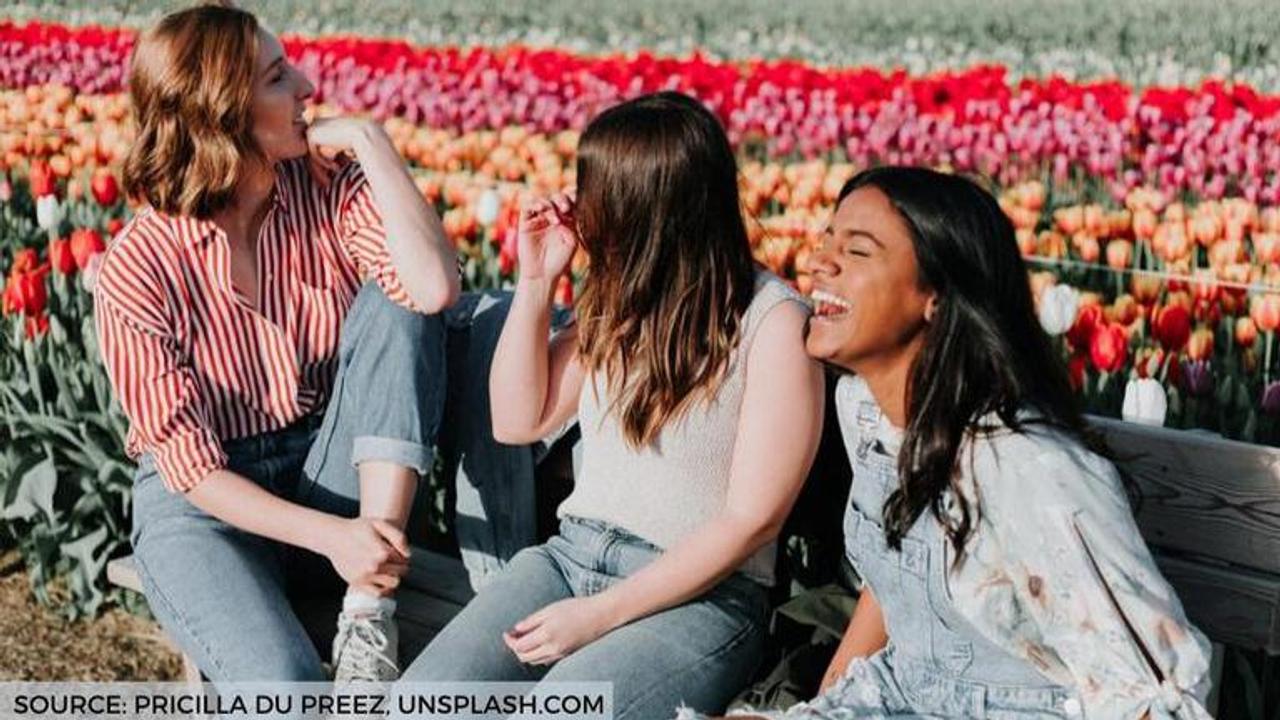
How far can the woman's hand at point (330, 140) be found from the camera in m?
3.39

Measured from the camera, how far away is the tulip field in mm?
4230

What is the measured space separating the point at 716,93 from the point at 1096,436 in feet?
20.6

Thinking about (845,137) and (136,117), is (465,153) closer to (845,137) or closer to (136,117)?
(845,137)

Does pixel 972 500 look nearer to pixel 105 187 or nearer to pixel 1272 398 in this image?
pixel 1272 398

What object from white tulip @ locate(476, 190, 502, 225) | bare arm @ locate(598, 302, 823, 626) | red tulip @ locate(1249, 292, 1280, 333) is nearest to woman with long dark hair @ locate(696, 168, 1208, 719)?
bare arm @ locate(598, 302, 823, 626)

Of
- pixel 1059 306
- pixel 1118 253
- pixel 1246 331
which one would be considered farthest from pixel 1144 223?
pixel 1059 306

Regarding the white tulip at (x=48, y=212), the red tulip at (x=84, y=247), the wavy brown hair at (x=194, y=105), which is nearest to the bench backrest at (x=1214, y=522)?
the wavy brown hair at (x=194, y=105)

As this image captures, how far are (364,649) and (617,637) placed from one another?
457mm

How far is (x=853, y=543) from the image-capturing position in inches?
105

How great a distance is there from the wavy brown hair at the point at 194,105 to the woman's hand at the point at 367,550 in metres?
0.63

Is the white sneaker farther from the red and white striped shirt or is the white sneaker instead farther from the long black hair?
the long black hair

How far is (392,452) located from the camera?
123 inches

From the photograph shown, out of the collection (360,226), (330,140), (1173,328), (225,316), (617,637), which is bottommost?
(617,637)

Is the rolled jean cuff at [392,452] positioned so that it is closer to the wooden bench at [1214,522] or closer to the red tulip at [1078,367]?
the wooden bench at [1214,522]
